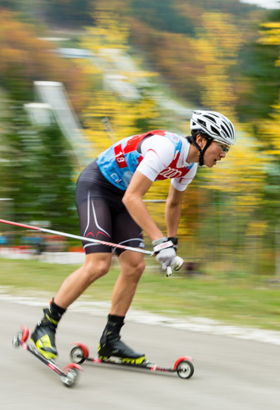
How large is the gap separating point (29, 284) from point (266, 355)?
4.10 m

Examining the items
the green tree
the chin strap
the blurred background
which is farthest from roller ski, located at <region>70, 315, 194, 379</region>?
the green tree

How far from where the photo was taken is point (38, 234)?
1170 centimetres

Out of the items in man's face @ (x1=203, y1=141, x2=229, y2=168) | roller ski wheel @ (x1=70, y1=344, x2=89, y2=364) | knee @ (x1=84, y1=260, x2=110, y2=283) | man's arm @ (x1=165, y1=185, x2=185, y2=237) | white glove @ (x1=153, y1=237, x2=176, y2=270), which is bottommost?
roller ski wheel @ (x1=70, y1=344, x2=89, y2=364)

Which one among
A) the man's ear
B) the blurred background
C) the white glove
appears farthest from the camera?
the blurred background

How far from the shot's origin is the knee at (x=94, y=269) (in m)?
3.53

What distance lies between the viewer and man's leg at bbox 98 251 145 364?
3.79 m

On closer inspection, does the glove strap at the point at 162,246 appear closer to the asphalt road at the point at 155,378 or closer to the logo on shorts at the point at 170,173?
the logo on shorts at the point at 170,173

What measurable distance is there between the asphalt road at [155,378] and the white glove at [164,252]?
0.79 metres

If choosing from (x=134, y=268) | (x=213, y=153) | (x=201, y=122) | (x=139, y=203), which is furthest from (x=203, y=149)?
(x=134, y=268)

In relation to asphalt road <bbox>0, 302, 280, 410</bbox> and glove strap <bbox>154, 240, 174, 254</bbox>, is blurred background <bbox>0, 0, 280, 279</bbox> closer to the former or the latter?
asphalt road <bbox>0, 302, 280, 410</bbox>

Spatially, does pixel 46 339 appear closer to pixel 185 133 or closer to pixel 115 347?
pixel 115 347

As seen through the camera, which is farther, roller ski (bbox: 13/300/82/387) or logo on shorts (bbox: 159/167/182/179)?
logo on shorts (bbox: 159/167/182/179)

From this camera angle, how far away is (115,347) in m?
3.84

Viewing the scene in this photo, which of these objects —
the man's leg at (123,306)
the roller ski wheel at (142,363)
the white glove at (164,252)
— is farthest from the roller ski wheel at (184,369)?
the white glove at (164,252)
